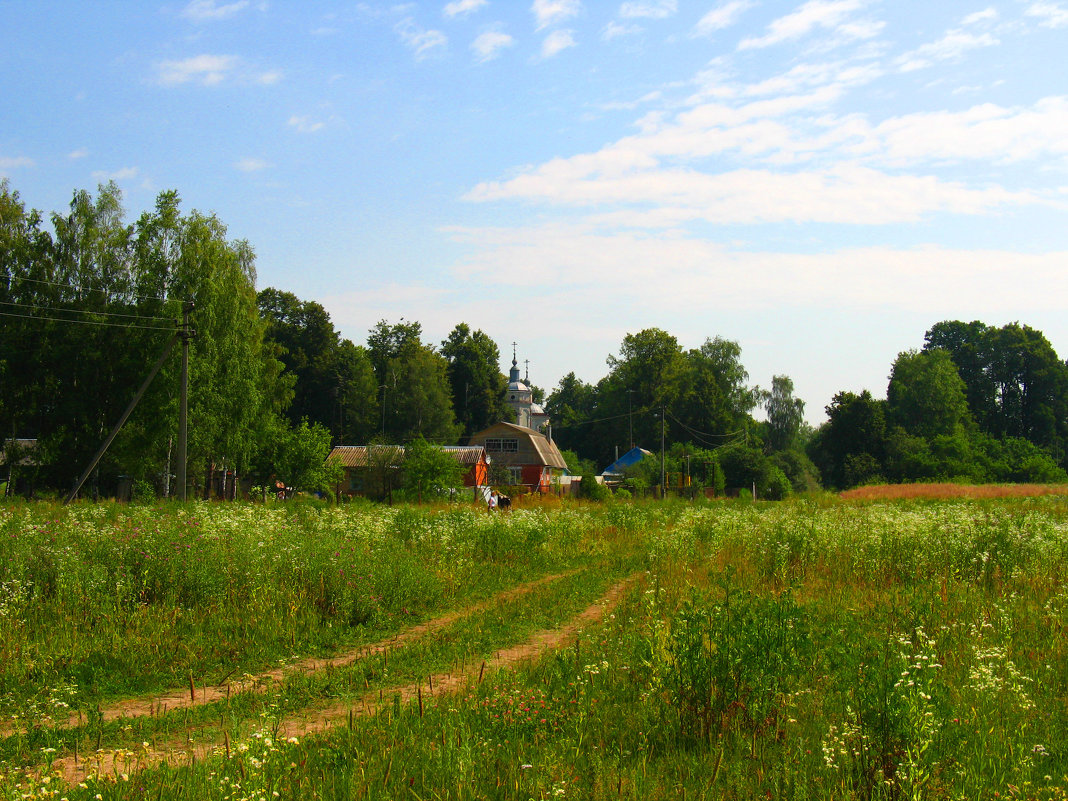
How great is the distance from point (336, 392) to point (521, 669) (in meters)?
70.9

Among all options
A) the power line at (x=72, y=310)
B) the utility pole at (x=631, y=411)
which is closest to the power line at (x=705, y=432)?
the utility pole at (x=631, y=411)

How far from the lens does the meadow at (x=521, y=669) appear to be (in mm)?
4145

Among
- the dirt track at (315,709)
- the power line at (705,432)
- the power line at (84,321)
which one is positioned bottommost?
the dirt track at (315,709)

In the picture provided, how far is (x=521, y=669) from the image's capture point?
6621 millimetres

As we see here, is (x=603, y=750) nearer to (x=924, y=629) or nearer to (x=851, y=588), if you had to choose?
(x=924, y=629)

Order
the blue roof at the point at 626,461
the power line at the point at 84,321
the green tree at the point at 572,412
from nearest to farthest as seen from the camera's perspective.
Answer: the power line at the point at 84,321 → the blue roof at the point at 626,461 → the green tree at the point at 572,412

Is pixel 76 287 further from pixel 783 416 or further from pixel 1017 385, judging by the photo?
pixel 1017 385

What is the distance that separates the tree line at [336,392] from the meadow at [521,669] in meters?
20.7

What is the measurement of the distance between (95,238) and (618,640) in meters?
33.2

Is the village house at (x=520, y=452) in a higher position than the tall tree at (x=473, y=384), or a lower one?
lower

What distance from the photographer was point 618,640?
7.13m

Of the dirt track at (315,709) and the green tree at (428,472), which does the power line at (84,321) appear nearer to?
the green tree at (428,472)

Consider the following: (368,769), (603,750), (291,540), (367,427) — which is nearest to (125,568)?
(291,540)

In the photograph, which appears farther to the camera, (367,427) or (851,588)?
(367,427)
